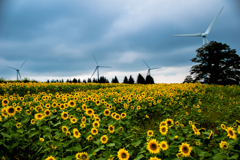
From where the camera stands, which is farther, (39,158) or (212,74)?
(212,74)

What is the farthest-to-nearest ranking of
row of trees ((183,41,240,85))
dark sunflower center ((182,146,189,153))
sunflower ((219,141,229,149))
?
row of trees ((183,41,240,85)) < sunflower ((219,141,229,149)) < dark sunflower center ((182,146,189,153))

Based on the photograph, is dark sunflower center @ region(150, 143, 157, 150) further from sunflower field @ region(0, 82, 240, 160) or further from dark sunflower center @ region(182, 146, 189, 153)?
dark sunflower center @ region(182, 146, 189, 153)

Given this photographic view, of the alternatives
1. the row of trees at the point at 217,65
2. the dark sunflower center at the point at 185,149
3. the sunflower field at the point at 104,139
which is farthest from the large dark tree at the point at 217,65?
the dark sunflower center at the point at 185,149

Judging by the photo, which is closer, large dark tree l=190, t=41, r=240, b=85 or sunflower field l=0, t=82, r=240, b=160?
sunflower field l=0, t=82, r=240, b=160

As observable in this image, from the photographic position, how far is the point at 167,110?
9.01 m

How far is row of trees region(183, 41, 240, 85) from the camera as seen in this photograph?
3791cm

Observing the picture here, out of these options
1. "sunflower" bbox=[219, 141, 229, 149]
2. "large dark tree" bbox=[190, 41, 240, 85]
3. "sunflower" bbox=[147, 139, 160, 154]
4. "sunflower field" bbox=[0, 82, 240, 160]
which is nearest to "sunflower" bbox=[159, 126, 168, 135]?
"sunflower field" bbox=[0, 82, 240, 160]

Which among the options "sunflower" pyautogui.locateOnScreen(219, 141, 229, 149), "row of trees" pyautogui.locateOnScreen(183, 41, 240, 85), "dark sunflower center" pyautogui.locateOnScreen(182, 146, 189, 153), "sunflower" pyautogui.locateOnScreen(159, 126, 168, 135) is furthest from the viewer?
"row of trees" pyautogui.locateOnScreen(183, 41, 240, 85)

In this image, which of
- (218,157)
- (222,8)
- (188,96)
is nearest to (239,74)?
(222,8)

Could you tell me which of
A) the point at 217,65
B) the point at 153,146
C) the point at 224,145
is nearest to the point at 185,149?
the point at 153,146

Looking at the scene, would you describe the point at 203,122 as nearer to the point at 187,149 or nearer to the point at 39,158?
the point at 187,149

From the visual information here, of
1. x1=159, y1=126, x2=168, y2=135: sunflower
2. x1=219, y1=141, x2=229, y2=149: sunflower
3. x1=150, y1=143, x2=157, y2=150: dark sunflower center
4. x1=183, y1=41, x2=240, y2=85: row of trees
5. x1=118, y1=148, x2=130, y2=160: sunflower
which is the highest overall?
x1=183, y1=41, x2=240, y2=85: row of trees

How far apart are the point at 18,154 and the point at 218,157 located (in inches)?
163

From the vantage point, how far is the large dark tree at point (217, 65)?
37938mm
